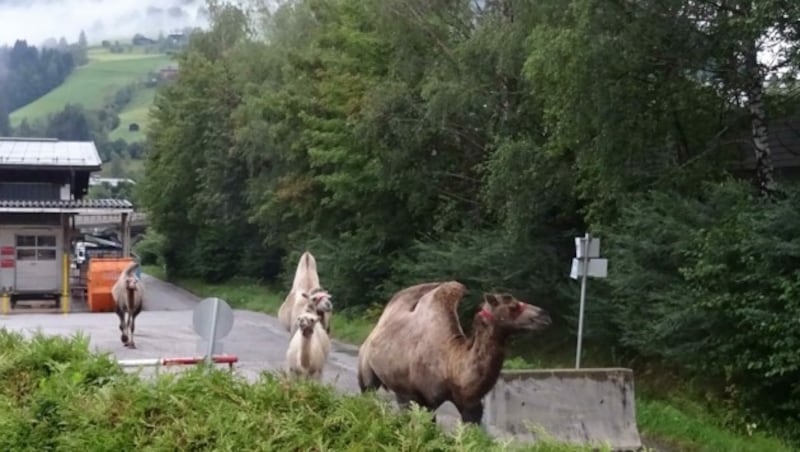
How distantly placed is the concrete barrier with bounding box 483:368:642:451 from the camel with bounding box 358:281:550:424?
1.68m

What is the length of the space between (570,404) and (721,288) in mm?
3398

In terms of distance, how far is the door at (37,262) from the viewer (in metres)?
45.8

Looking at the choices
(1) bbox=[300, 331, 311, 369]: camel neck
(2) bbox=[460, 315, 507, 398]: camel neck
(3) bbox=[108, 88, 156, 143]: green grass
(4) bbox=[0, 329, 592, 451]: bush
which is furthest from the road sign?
(3) bbox=[108, 88, 156, 143]: green grass

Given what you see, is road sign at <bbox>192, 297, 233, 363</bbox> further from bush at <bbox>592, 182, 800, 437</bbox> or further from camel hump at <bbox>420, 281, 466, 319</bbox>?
bush at <bbox>592, 182, 800, 437</bbox>

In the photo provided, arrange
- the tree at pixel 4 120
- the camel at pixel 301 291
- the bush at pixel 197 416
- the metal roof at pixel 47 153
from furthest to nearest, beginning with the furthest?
the tree at pixel 4 120 < the metal roof at pixel 47 153 < the camel at pixel 301 291 < the bush at pixel 197 416

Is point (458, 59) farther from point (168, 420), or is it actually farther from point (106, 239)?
point (106, 239)

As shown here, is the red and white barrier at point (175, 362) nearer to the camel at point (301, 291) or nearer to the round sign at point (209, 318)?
the round sign at point (209, 318)

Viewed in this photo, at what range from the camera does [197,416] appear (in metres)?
7.73

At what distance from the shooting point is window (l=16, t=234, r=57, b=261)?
46.1 m

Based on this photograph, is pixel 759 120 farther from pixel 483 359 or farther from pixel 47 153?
pixel 47 153

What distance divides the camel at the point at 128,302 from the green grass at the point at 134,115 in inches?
4772

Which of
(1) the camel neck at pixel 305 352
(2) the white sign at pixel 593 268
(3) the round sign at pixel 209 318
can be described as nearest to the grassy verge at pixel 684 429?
(2) the white sign at pixel 593 268

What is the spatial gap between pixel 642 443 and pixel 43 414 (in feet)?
29.1

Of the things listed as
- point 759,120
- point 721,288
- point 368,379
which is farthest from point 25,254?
point 368,379
